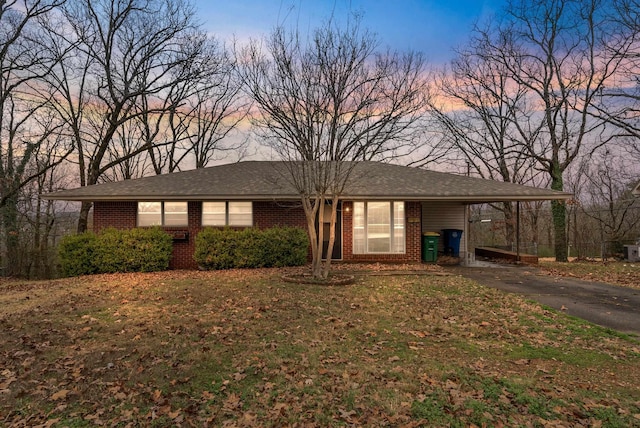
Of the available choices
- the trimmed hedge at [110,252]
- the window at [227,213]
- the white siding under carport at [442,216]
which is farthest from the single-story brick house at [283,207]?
the white siding under carport at [442,216]

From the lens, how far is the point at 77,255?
424 inches

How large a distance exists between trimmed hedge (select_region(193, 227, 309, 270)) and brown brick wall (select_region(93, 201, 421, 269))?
90cm

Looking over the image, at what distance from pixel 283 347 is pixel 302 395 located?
1.22m

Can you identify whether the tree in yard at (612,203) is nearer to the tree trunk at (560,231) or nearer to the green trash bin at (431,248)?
the tree trunk at (560,231)

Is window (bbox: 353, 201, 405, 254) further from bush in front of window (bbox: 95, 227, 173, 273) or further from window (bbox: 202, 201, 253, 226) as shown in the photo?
bush in front of window (bbox: 95, 227, 173, 273)

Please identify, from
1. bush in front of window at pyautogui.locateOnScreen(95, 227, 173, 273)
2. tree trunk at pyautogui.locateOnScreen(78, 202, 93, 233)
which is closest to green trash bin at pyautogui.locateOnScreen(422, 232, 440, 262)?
bush in front of window at pyautogui.locateOnScreen(95, 227, 173, 273)

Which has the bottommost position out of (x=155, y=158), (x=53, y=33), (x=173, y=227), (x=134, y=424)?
(x=134, y=424)

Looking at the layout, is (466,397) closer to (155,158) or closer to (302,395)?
(302,395)

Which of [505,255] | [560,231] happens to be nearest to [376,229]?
[505,255]

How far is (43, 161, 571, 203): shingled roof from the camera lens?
460 inches

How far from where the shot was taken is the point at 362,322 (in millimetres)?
5902

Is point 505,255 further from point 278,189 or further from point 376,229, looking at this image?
point 278,189

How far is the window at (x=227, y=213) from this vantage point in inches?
490

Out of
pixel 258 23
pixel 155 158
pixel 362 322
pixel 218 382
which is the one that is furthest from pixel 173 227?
pixel 155 158
